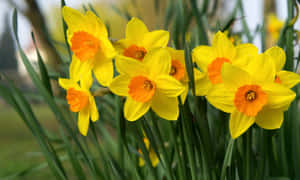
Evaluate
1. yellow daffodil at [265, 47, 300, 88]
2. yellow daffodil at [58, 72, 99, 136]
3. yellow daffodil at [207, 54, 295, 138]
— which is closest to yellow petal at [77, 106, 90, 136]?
yellow daffodil at [58, 72, 99, 136]

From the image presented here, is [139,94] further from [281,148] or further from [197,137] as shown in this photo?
[281,148]

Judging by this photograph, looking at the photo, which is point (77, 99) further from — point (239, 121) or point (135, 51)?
point (239, 121)

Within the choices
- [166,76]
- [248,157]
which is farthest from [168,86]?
[248,157]

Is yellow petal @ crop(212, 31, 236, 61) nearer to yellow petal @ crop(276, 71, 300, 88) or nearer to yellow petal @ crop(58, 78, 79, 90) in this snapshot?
yellow petal @ crop(276, 71, 300, 88)

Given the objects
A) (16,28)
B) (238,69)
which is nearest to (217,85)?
(238,69)

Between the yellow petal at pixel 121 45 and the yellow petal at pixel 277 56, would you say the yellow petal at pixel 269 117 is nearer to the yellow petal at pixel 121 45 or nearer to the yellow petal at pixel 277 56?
the yellow petal at pixel 277 56

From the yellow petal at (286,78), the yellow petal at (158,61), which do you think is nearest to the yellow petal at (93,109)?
the yellow petal at (158,61)
